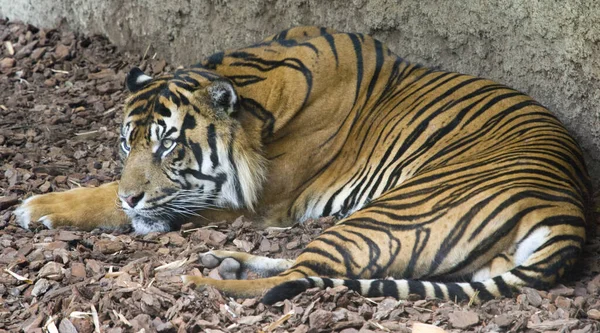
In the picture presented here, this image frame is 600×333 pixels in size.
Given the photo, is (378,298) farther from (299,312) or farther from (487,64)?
(487,64)

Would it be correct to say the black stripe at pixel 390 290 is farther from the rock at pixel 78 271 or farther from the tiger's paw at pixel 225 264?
the rock at pixel 78 271

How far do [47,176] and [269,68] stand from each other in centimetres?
169

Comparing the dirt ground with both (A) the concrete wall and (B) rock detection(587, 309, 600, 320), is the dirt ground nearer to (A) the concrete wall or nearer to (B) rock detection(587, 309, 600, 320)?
(B) rock detection(587, 309, 600, 320)

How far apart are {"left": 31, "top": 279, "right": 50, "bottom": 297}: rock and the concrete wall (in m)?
2.78

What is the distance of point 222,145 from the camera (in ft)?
15.2

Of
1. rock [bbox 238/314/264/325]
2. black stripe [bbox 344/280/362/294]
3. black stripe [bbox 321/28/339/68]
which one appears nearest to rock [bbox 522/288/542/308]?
black stripe [bbox 344/280/362/294]

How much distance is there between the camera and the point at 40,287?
3.87 meters

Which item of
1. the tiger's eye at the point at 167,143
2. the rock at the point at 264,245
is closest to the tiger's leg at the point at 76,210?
the tiger's eye at the point at 167,143

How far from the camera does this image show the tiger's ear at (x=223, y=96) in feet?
14.8

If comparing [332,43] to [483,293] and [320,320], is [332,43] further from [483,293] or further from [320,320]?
[320,320]

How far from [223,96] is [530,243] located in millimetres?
1803

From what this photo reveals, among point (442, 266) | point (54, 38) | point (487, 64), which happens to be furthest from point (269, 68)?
point (54, 38)

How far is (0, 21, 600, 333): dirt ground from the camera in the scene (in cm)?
343

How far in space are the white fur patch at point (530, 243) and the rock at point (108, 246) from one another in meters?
2.00
